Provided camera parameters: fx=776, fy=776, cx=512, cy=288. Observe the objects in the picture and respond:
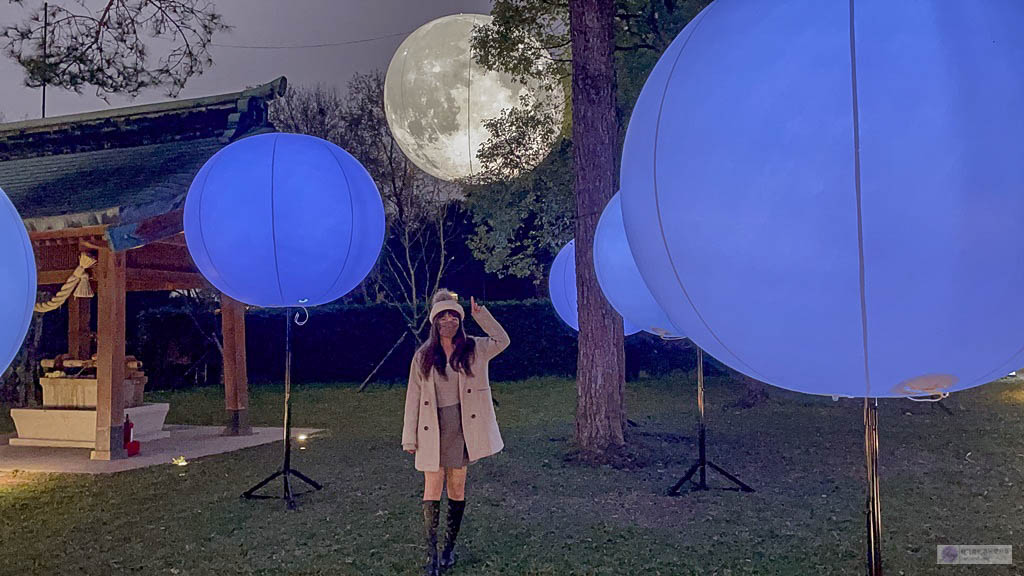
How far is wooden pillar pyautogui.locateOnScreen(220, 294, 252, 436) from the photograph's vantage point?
32.9 ft

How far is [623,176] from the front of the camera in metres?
2.27

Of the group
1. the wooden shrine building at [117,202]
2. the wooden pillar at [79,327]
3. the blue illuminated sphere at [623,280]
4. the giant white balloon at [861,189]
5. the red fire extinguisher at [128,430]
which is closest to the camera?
the giant white balloon at [861,189]

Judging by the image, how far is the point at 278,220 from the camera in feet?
17.3

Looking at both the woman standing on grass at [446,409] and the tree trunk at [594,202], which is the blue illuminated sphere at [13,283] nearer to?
the woman standing on grass at [446,409]

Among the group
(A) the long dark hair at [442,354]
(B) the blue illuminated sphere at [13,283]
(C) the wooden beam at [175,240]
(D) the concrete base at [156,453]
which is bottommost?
(D) the concrete base at [156,453]

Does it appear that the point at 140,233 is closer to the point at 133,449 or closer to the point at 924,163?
the point at 133,449

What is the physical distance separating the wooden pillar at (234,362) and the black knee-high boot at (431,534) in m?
6.14

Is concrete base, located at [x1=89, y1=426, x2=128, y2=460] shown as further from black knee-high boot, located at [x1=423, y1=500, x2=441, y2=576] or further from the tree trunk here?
black knee-high boot, located at [x1=423, y1=500, x2=441, y2=576]

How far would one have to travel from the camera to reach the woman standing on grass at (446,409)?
4468mm

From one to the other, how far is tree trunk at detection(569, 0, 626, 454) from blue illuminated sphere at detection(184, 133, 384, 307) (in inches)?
120

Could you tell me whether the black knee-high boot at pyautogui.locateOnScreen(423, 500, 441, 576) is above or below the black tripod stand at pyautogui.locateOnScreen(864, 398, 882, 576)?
below

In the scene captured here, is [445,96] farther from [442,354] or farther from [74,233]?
[442,354]

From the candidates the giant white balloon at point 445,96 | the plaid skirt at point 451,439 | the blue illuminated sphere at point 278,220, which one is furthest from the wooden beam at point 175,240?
the plaid skirt at point 451,439

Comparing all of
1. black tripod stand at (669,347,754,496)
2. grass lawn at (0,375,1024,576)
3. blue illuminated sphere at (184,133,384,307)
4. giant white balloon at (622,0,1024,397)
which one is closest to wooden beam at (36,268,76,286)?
grass lawn at (0,375,1024,576)
